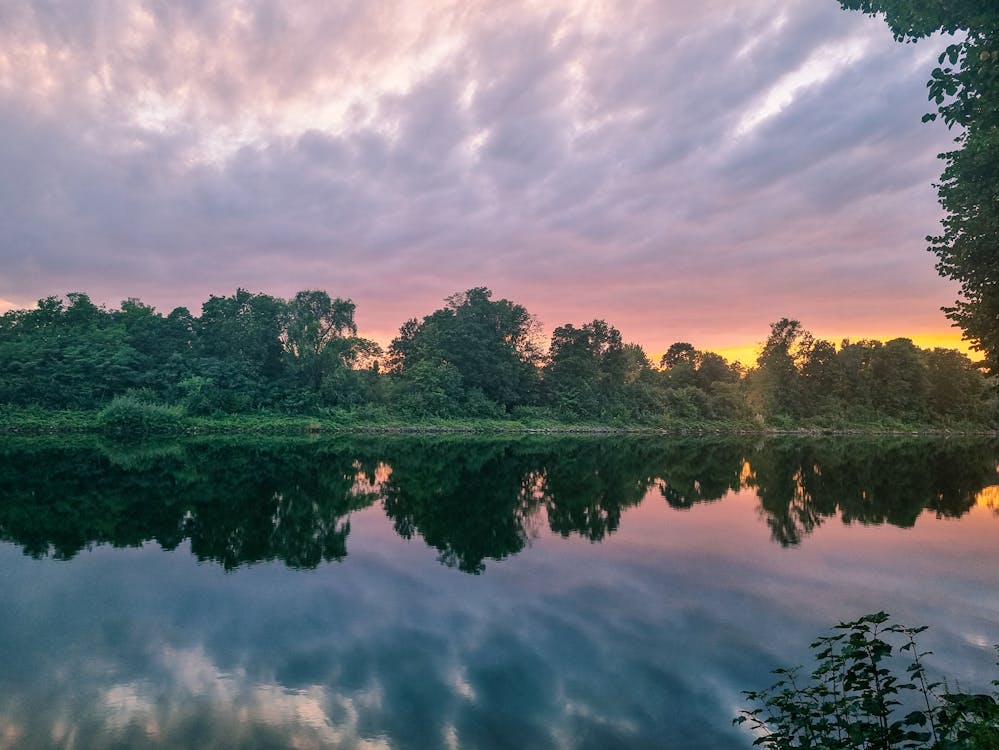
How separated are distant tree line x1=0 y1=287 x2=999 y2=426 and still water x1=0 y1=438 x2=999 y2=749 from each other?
3928cm

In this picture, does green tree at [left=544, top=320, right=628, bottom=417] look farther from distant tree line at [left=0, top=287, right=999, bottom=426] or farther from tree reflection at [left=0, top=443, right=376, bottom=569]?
tree reflection at [left=0, top=443, right=376, bottom=569]

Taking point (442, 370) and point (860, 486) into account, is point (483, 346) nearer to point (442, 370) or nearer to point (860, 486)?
point (442, 370)

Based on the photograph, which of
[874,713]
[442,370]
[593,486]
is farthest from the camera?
[442,370]

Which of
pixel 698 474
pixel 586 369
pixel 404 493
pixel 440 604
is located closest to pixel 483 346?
pixel 586 369

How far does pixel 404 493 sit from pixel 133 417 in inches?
1605

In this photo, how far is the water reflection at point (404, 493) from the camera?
15.7 meters

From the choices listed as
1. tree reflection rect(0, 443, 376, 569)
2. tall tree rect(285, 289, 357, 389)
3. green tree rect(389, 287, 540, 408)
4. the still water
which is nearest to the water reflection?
tree reflection rect(0, 443, 376, 569)

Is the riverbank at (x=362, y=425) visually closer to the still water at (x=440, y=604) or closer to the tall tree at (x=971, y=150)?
the still water at (x=440, y=604)

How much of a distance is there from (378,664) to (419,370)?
63198 mm

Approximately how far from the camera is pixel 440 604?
10.6 metres

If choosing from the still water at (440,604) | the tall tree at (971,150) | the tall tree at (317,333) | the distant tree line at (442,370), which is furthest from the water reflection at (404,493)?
the tall tree at (317,333)

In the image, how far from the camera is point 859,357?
90062 millimetres

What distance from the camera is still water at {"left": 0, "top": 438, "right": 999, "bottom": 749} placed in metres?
6.66

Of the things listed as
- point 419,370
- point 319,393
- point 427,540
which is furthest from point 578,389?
point 427,540
